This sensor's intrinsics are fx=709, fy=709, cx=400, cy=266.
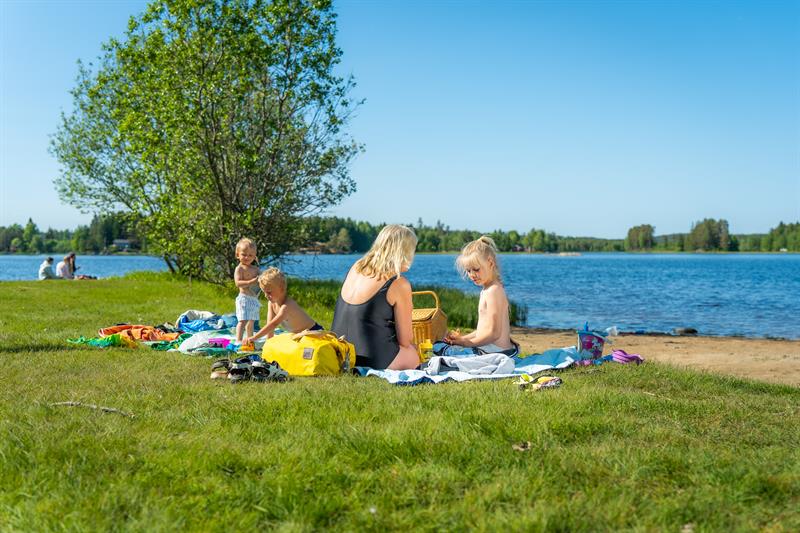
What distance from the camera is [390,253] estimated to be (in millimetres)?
7863

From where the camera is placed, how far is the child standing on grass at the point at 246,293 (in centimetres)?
1072

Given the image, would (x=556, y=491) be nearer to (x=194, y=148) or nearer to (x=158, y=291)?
(x=194, y=148)

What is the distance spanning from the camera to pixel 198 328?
11898 mm

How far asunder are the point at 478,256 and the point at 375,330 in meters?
1.59

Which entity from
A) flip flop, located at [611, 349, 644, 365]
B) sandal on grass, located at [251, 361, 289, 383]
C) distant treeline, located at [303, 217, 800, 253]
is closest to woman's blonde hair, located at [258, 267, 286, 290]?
sandal on grass, located at [251, 361, 289, 383]

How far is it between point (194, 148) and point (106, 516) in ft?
52.0

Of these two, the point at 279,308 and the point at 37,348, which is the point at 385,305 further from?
the point at 37,348

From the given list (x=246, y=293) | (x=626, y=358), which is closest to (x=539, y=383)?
(x=626, y=358)

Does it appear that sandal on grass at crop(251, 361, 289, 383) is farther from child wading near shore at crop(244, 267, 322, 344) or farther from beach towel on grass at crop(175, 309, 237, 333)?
beach towel on grass at crop(175, 309, 237, 333)

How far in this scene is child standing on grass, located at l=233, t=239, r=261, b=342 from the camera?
422 inches

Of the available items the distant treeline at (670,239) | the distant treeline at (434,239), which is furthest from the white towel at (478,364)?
the distant treeline at (670,239)

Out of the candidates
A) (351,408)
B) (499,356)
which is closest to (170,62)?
(499,356)

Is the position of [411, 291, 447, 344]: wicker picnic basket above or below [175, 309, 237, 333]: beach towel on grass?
above

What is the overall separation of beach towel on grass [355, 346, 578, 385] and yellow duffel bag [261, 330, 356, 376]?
28cm
